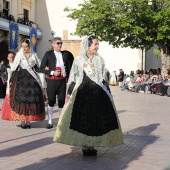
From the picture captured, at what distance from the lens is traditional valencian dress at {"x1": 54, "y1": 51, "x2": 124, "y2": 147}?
221 inches

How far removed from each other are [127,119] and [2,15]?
22.5m

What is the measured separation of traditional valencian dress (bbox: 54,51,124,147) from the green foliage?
20580 mm

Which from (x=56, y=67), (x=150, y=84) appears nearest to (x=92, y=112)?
(x=56, y=67)

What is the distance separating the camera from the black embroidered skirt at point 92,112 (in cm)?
563

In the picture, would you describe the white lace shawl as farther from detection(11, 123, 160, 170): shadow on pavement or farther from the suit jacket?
the suit jacket

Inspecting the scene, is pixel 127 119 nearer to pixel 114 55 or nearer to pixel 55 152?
pixel 55 152

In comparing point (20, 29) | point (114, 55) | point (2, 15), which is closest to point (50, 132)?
point (2, 15)

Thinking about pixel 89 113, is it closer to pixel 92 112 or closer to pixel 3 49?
pixel 92 112

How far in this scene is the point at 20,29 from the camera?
109 ft

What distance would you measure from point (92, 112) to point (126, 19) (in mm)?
21593

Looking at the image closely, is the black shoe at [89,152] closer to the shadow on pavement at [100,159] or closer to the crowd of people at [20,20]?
the shadow on pavement at [100,159]

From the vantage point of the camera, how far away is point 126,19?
2667 cm

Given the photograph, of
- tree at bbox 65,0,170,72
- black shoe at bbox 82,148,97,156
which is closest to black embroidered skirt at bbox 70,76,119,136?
black shoe at bbox 82,148,97,156

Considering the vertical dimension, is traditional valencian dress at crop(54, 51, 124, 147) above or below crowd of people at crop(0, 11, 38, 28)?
below
